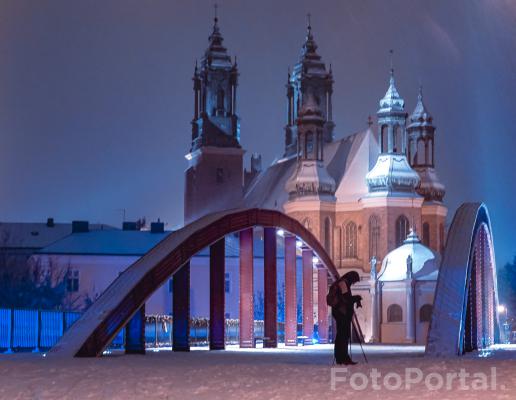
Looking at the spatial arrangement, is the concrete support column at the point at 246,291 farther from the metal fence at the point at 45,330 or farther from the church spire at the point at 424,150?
the church spire at the point at 424,150

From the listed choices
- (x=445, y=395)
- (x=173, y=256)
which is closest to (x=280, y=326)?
(x=173, y=256)

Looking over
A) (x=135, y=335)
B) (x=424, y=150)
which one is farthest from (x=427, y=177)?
(x=135, y=335)

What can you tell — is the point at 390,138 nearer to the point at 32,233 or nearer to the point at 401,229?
the point at 401,229

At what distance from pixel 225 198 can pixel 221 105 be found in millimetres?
7999

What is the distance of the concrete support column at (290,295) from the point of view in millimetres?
36312

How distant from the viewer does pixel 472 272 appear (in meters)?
26.5

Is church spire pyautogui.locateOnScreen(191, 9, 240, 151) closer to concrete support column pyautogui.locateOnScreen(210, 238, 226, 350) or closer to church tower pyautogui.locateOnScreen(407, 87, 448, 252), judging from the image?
church tower pyautogui.locateOnScreen(407, 87, 448, 252)

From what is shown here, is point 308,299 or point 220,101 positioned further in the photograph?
point 220,101

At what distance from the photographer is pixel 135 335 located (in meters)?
26.8

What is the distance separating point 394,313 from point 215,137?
109 ft

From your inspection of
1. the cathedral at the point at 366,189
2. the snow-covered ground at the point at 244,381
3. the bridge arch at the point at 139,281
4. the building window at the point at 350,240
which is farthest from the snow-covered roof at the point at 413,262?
the snow-covered ground at the point at 244,381

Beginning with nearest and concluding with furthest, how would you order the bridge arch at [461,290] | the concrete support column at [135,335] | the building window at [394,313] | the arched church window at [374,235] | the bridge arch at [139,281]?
the bridge arch at [461,290] < the bridge arch at [139,281] < the concrete support column at [135,335] < the building window at [394,313] < the arched church window at [374,235]

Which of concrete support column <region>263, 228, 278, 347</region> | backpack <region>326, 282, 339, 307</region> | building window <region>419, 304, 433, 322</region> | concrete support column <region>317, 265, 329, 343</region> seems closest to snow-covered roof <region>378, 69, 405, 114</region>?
building window <region>419, 304, 433, 322</region>

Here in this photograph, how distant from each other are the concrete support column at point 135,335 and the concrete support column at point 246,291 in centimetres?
654
